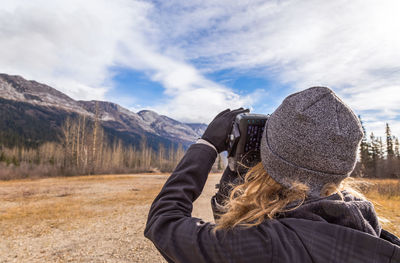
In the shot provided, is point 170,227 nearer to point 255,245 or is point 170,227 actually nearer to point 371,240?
point 255,245

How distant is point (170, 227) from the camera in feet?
3.23

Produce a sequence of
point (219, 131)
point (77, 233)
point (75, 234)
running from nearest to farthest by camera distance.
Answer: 1. point (219, 131)
2. point (75, 234)
3. point (77, 233)

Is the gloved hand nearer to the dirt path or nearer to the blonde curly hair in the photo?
the blonde curly hair

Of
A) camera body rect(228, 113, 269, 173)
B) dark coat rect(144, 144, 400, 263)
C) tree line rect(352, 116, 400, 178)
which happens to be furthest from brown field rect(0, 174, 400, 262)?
tree line rect(352, 116, 400, 178)

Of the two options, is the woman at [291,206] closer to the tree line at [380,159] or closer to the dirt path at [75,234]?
the dirt path at [75,234]

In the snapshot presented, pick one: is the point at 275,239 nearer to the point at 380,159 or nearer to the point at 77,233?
the point at 77,233

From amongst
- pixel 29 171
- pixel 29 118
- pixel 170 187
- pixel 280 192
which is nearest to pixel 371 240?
pixel 280 192

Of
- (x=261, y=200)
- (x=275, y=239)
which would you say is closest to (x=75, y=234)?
(x=261, y=200)

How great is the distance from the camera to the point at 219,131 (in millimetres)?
1249

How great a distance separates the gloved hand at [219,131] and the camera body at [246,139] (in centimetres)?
3

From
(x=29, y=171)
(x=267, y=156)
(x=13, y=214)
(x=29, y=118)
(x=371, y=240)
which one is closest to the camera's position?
(x=371, y=240)

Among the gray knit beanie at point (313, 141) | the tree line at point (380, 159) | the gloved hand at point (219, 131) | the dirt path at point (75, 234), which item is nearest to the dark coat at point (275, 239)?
the gray knit beanie at point (313, 141)

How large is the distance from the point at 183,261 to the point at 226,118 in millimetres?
683

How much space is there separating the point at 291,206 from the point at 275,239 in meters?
0.21
